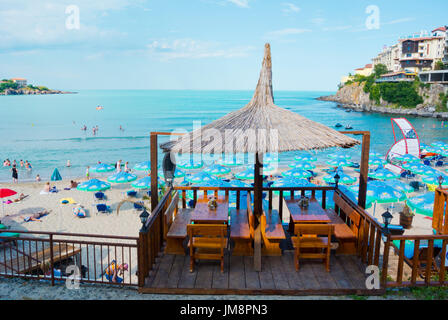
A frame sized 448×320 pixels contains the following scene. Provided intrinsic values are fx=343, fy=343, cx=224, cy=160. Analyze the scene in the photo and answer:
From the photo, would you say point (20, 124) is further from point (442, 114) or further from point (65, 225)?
point (442, 114)

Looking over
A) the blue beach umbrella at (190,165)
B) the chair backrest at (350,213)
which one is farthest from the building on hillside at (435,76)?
the chair backrest at (350,213)

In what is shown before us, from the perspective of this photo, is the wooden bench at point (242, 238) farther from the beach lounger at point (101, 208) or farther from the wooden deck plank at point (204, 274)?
the beach lounger at point (101, 208)

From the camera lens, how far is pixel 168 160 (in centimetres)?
1284

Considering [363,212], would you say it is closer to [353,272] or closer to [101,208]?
[353,272]

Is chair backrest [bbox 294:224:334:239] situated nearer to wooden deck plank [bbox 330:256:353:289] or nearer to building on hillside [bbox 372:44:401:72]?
wooden deck plank [bbox 330:256:353:289]

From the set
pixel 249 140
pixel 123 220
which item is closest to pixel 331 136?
pixel 249 140

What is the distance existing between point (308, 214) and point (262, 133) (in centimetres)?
201

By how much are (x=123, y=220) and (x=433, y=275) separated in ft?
43.2

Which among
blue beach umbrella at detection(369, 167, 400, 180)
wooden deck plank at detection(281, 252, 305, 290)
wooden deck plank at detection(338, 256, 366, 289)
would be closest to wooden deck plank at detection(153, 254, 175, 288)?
wooden deck plank at detection(281, 252, 305, 290)

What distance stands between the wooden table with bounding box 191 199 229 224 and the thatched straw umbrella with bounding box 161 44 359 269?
74 centimetres

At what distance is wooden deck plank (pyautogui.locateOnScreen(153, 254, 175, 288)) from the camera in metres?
5.40

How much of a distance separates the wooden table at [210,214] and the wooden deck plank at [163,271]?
32.4 inches
